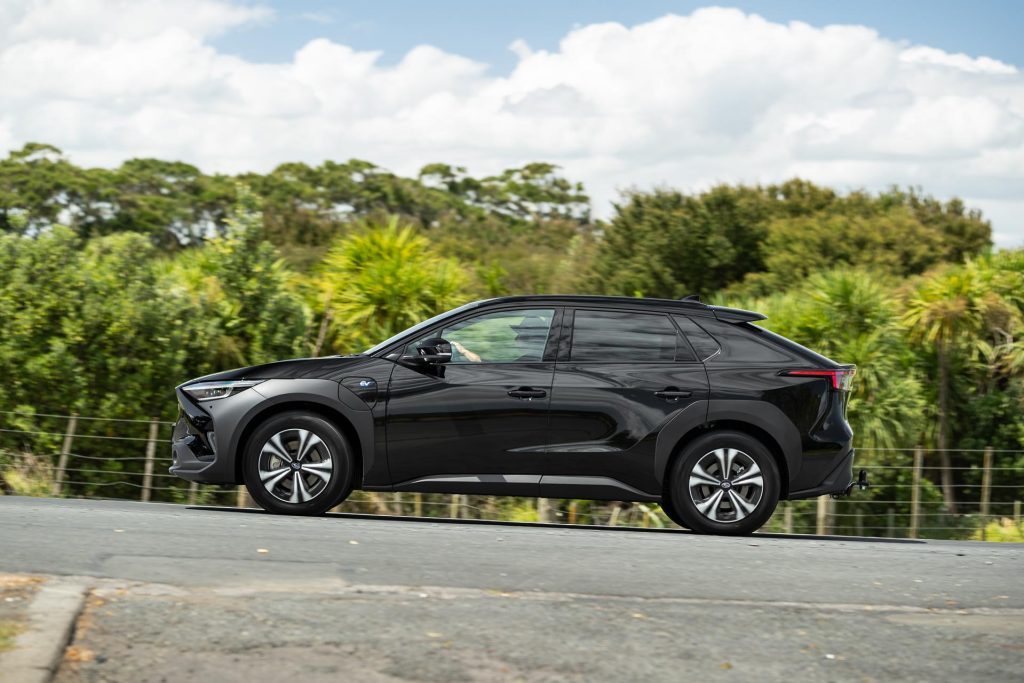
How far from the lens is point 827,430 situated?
9.41m

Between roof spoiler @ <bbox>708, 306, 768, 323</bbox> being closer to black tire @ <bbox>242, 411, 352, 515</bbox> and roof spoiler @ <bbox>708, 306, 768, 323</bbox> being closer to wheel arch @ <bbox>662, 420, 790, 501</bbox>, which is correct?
wheel arch @ <bbox>662, 420, 790, 501</bbox>

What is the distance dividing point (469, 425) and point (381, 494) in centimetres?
1175

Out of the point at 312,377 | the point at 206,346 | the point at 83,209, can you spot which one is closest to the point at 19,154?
the point at 83,209

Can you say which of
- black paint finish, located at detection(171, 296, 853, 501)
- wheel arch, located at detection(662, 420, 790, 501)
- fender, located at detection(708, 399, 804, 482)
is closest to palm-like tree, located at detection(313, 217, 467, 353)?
black paint finish, located at detection(171, 296, 853, 501)

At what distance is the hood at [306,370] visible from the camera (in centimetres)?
942

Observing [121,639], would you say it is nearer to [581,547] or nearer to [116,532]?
[116,532]

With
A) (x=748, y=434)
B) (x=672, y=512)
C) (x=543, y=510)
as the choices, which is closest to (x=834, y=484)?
(x=748, y=434)

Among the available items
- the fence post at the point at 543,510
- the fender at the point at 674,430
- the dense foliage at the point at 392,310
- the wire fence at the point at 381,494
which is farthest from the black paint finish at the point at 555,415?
the dense foliage at the point at 392,310

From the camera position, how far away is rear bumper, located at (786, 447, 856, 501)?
941cm

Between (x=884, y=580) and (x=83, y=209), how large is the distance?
55.8 meters

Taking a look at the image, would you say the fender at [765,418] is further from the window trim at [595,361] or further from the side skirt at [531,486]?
the side skirt at [531,486]

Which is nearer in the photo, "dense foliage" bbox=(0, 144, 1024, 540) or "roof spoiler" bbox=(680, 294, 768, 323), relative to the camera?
"roof spoiler" bbox=(680, 294, 768, 323)

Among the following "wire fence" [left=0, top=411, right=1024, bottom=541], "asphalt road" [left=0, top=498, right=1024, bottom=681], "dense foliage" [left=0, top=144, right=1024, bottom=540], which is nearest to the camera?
"asphalt road" [left=0, top=498, right=1024, bottom=681]

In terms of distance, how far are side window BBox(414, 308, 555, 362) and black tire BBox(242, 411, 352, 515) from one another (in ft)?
3.26
